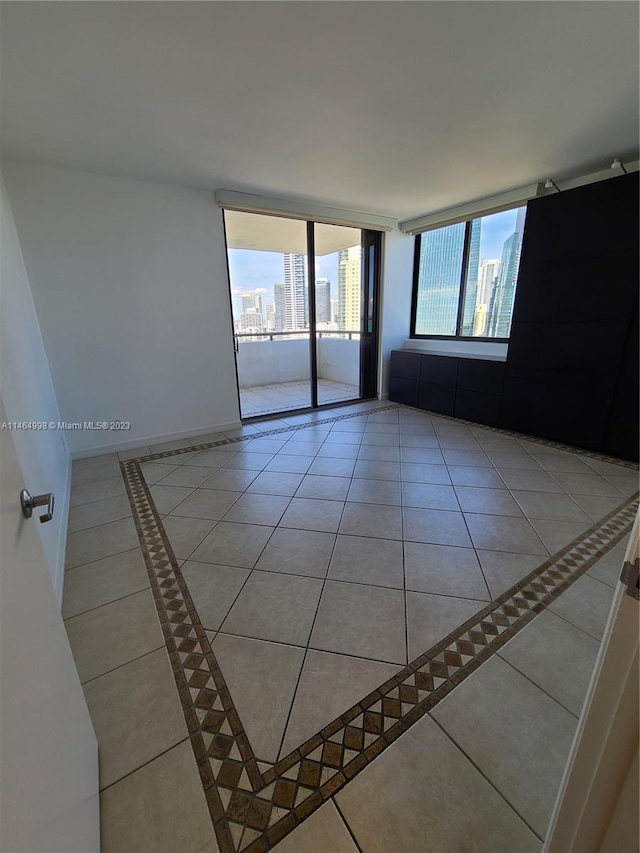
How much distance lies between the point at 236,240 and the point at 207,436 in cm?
313

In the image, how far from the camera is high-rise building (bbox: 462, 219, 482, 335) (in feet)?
14.7

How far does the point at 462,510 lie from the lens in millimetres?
2463

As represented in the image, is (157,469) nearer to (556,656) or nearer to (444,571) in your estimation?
(444,571)

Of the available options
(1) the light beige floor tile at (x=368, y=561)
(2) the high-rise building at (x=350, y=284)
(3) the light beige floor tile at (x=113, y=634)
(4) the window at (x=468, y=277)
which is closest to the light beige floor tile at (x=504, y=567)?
(1) the light beige floor tile at (x=368, y=561)

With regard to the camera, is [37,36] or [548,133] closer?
[37,36]

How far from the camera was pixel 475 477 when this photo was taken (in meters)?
2.95

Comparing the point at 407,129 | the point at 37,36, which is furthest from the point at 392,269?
the point at 37,36

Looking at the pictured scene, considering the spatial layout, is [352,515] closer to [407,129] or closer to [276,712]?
[276,712]

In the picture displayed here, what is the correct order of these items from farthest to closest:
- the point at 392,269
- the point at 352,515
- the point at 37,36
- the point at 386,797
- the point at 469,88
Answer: the point at 392,269, the point at 352,515, the point at 469,88, the point at 37,36, the point at 386,797

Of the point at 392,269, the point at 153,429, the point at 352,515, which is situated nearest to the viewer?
the point at 352,515

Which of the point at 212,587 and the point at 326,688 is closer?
the point at 326,688

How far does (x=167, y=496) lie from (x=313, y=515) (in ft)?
3.88

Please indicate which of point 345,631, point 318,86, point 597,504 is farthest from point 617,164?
point 345,631

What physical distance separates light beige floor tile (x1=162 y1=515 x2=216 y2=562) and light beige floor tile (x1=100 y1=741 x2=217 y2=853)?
3.42 feet
